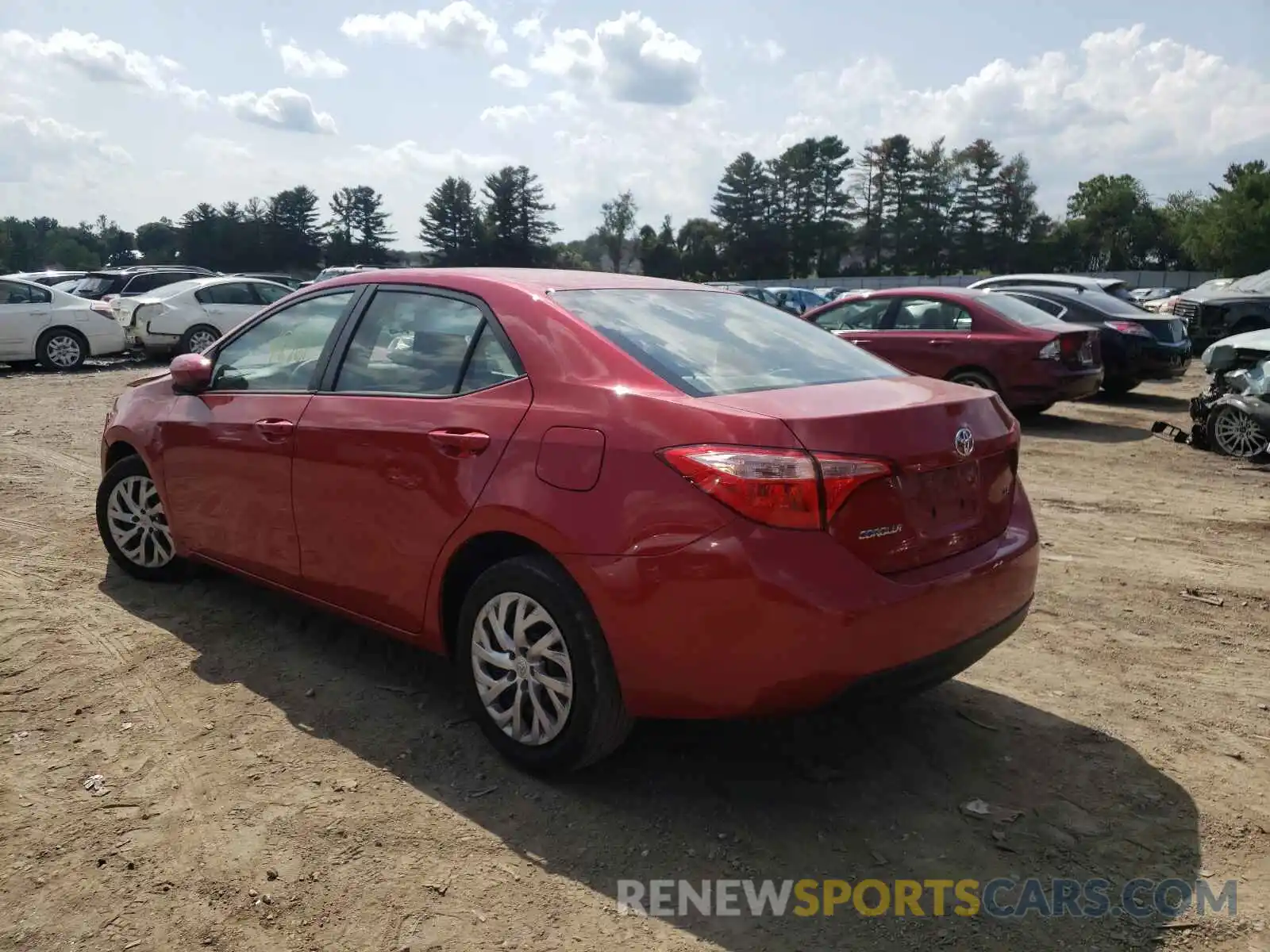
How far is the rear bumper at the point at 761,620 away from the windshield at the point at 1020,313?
900 cm

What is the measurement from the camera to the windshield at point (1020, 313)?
11.1 metres

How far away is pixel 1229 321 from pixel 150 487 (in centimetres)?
1731

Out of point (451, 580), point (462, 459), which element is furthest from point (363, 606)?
point (462, 459)

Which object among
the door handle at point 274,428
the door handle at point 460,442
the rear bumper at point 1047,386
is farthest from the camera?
the rear bumper at point 1047,386

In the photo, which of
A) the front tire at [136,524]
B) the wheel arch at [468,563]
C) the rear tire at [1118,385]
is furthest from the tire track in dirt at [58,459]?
the rear tire at [1118,385]

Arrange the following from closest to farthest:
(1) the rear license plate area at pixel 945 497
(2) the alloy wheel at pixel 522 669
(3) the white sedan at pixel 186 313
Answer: (1) the rear license plate area at pixel 945 497 < (2) the alloy wheel at pixel 522 669 < (3) the white sedan at pixel 186 313

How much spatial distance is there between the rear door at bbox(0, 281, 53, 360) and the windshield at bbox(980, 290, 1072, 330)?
574 inches

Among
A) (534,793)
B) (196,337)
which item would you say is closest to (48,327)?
(196,337)

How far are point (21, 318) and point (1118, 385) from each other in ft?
54.9

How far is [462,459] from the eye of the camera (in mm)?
3314

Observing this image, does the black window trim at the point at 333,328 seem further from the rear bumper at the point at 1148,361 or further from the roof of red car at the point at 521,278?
the rear bumper at the point at 1148,361

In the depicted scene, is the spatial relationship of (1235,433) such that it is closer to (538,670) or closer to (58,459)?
(538,670)

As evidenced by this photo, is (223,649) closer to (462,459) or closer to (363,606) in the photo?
(363,606)

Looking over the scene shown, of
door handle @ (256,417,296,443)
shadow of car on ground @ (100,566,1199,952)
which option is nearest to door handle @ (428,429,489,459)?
door handle @ (256,417,296,443)
